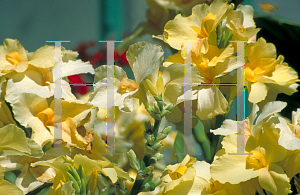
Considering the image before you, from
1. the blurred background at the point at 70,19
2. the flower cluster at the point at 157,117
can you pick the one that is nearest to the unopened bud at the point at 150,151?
the flower cluster at the point at 157,117

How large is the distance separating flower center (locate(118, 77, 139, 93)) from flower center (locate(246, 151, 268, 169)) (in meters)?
0.11

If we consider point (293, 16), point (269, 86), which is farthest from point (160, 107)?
point (293, 16)

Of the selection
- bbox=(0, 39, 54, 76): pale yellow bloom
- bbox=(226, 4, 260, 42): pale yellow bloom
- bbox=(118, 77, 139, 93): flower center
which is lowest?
bbox=(118, 77, 139, 93): flower center

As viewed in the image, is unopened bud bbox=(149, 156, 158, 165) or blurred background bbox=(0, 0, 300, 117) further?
blurred background bbox=(0, 0, 300, 117)

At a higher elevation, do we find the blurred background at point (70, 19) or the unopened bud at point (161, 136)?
the blurred background at point (70, 19)

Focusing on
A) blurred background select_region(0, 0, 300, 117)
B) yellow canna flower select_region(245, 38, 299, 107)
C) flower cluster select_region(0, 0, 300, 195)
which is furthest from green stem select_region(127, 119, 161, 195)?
blurred background select_region(0, 0, 300, 117)

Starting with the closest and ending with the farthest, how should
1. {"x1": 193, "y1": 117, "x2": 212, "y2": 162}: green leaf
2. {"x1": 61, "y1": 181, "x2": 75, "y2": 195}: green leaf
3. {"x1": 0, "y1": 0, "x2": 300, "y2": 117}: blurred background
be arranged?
{"x1": 61, "y1": 181, "x2": 75, "y2": 195}: green leaf, {"x1": 193, "y1": 117, "x2": 212, "y2": 162}: green leaf, {"x1": 0, "y1": 0, "x2": 300, "y2": 117}: blurred background

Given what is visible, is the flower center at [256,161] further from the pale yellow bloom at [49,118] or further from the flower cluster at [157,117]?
the pale yellow bloom at [49,118]

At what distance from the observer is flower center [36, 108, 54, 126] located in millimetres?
254

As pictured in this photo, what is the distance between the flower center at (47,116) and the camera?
254 mm

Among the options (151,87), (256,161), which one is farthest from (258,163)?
(151,87)

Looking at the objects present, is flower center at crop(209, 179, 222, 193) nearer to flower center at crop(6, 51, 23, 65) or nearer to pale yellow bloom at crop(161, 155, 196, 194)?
pale yellow bloom at crop(161, 155, 196, 194)

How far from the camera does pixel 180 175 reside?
236mm

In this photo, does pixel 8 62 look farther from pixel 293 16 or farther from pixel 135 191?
pixel 293 16
